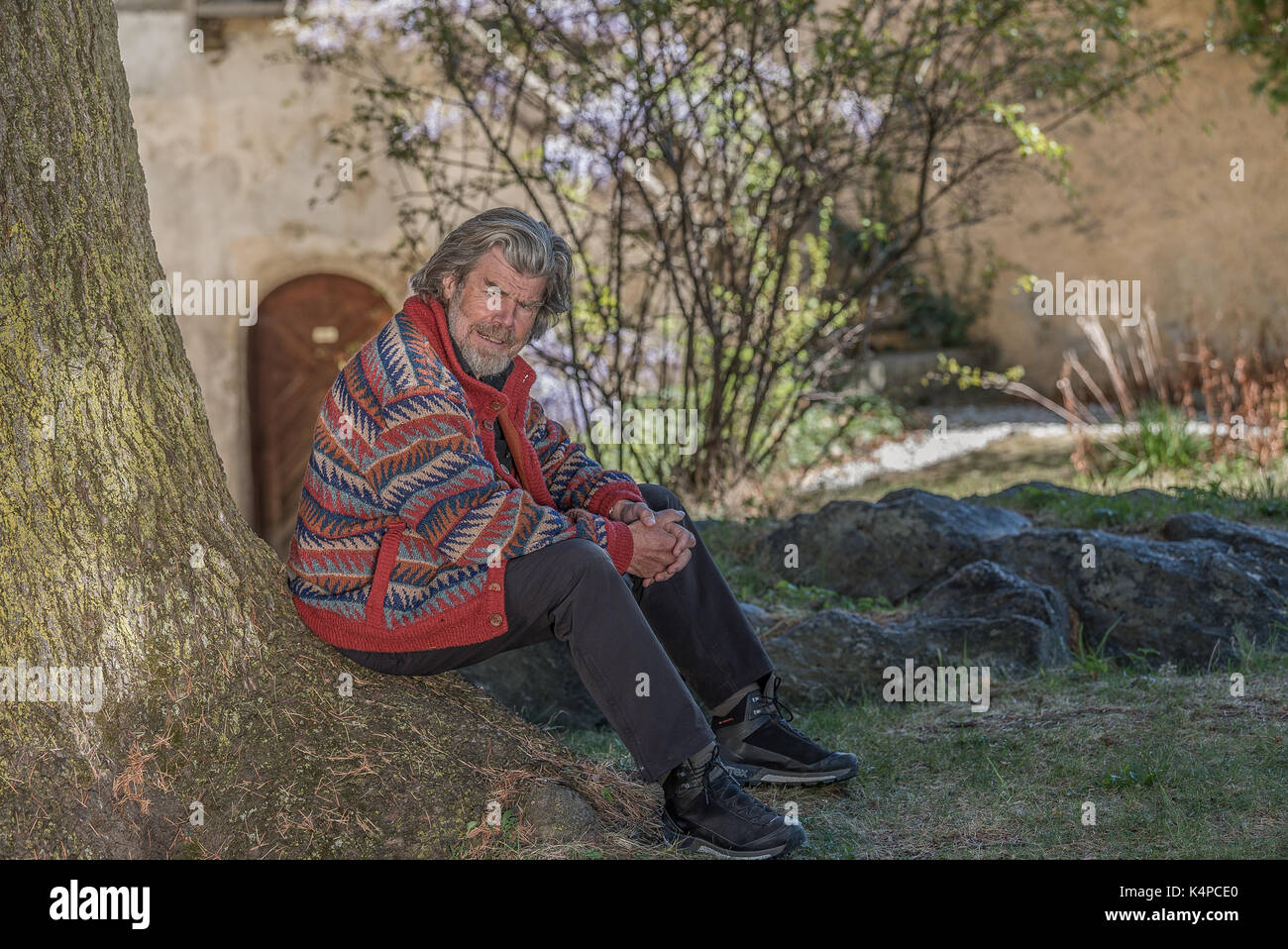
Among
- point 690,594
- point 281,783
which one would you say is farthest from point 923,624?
point 281,783

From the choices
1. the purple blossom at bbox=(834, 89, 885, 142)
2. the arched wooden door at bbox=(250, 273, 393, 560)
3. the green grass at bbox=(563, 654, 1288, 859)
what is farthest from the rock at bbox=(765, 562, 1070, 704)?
the arched wooden door at bbox=(250, 273, 393, 560)

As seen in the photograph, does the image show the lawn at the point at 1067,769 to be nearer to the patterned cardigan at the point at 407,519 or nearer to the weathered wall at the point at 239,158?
the patterned cardigan at the point at 407,519

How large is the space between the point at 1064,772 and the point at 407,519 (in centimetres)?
188

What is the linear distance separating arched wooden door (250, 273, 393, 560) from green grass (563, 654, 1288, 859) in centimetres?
788

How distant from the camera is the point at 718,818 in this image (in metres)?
3.09

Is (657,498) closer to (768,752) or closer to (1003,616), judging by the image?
(768,752)

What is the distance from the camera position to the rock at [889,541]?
551 centimetres

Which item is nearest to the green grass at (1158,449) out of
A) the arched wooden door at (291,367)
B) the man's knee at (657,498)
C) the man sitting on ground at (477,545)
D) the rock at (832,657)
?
the rock at (832,657)

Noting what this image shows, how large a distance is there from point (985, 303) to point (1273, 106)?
267cm

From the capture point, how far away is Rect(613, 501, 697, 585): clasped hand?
3.27 metres

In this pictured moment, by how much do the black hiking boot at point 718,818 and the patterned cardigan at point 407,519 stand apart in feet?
1.69

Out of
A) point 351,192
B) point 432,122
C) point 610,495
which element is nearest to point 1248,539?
point 610,495

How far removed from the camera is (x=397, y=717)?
3.17 metres

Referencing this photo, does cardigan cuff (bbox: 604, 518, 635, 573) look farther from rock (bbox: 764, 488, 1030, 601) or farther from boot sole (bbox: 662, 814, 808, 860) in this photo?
rock (bbox: 764, 488, 1030, 601)
